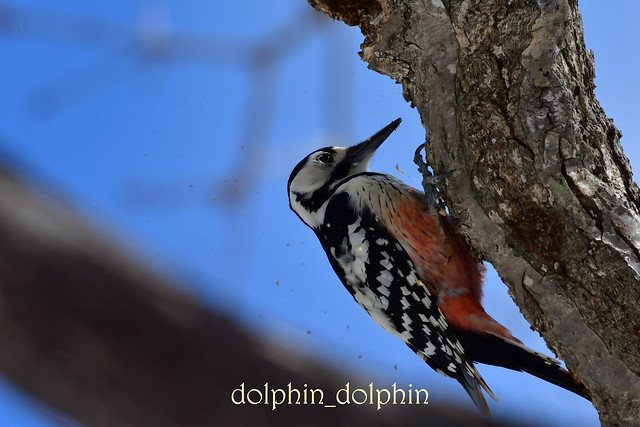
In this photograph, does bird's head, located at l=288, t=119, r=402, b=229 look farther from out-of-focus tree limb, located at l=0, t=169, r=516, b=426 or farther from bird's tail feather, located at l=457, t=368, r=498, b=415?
out-of-focus tree limb, located at l=0, t=169, r=516, b=426

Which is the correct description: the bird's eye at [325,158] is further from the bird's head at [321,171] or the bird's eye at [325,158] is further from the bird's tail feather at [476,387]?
the bird's tail feather at [476,387]

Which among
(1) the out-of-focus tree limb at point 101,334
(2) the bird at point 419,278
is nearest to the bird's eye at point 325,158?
(2) the bird at point 419,278

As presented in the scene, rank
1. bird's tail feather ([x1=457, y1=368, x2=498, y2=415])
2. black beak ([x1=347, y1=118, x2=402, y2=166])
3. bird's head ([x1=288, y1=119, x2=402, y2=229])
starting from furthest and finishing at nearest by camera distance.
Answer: bird's head ([x1=288, y1=119, x2=402, y2=229]) < black beak ([x1=347, y1=118, x2=402, y2=166]) < bird's tail feather ([x1=457, y1=368, x2=498, y2=415])

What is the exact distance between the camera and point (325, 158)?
369cm

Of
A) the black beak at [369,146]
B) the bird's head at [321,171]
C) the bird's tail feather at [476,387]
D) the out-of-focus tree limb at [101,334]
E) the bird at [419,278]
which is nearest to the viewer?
the out-of-focus tree limb at [101,334]

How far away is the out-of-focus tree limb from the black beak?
67.2 inches

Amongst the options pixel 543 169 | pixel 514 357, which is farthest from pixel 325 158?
→ pixel 543 169

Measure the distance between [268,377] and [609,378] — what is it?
112 cm

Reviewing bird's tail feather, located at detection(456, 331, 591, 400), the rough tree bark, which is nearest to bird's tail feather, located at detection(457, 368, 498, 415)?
bird's tail feather, located at detection(456, 331, 591, 400)

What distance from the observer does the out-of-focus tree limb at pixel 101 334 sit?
1783mm

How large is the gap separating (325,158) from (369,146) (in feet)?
0.90

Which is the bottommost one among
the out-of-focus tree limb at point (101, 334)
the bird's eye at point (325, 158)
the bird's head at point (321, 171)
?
the out-of-focus tree limb at point (101, 334)

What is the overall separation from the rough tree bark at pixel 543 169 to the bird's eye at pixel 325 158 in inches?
56.4

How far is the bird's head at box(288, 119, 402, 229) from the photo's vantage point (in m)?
3.63
